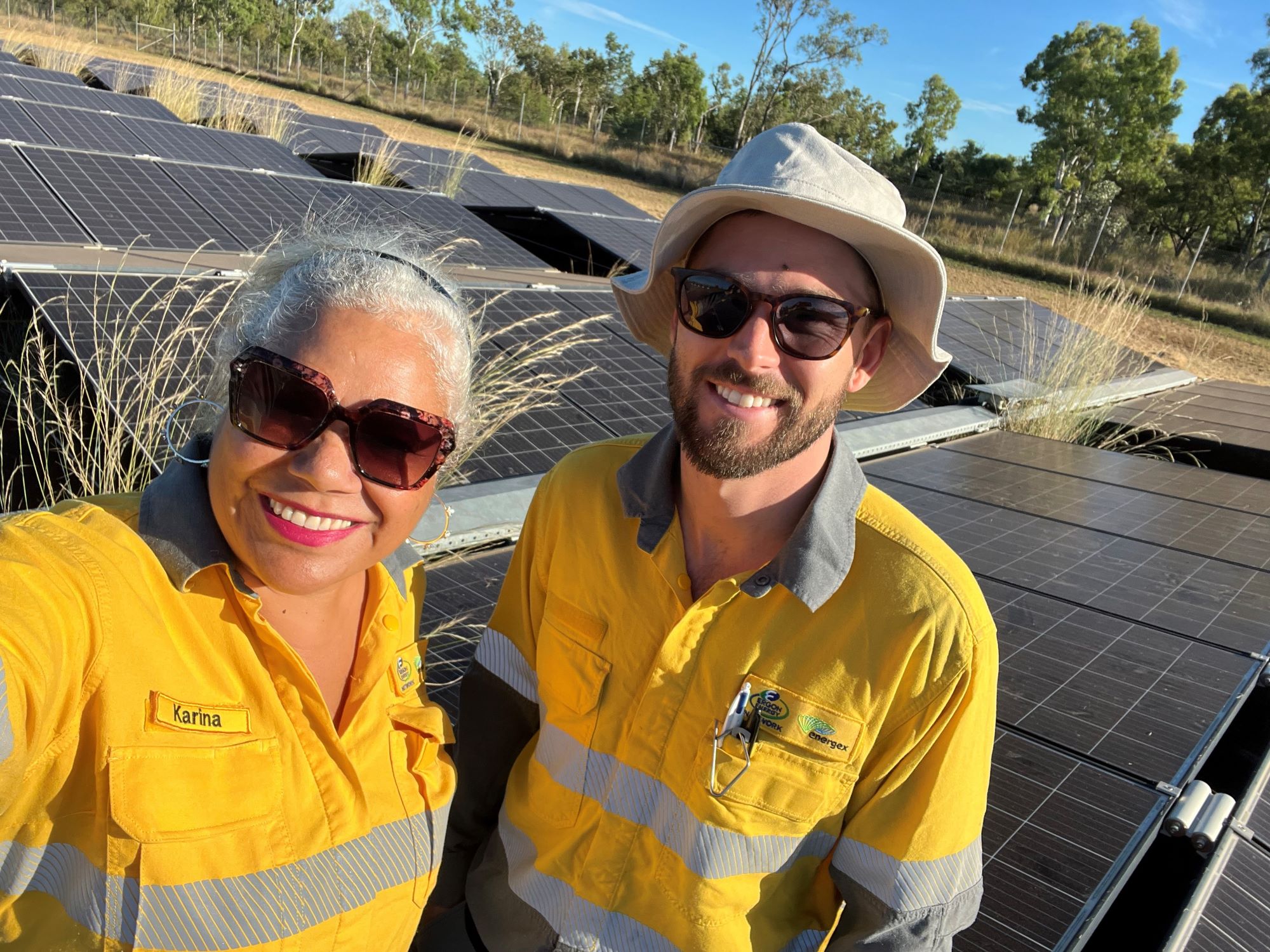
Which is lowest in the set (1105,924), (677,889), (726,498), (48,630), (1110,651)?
(1105,924)

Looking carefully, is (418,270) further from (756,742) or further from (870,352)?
(756,742)

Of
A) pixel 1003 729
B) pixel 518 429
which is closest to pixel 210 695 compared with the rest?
pixel 1003 729

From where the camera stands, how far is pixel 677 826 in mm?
1700

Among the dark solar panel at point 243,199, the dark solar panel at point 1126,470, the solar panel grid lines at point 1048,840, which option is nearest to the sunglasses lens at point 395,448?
the solar panel grid lines at point 1048,840

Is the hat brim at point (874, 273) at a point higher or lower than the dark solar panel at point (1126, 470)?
higher

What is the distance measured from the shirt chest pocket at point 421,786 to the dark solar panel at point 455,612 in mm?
364

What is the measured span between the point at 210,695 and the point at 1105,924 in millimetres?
2123

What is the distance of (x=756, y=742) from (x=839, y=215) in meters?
1.05

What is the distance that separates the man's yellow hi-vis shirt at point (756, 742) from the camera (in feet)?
5.17

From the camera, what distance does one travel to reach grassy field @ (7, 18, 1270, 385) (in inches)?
741

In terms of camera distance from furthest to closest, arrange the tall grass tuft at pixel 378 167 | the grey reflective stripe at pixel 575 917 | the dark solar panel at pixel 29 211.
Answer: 1. the tall grass tuft at pixel 378 167
2. the dark solar panel at pixel 29 211
3. the grey reflective stripe at pixel 575 917

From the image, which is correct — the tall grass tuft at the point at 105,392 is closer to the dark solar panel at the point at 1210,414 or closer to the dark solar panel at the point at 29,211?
the dark solar panel at the point at 29,211

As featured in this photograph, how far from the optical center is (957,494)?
451 centimetres

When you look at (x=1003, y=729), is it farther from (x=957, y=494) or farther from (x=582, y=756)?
(x=957, y=494)
